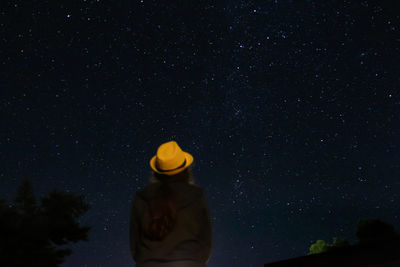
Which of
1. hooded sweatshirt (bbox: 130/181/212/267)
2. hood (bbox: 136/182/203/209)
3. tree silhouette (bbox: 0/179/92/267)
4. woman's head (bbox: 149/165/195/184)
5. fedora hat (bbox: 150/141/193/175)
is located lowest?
hooded sweatshirt (bbox: 130/181/212/267)

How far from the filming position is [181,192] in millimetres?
2219

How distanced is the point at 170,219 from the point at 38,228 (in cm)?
1136

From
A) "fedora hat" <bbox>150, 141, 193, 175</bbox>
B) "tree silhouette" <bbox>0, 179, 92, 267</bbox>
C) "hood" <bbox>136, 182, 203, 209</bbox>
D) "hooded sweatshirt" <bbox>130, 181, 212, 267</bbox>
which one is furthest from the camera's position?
"tree silhouette" <bbox>0, 179, 92, 267</bbox>

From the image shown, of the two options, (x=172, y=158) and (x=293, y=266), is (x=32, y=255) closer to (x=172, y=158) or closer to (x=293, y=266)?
(x=293, y=266)

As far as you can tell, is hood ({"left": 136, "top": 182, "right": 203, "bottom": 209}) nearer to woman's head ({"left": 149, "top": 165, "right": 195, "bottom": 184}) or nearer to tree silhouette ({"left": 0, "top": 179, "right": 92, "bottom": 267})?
woman's head ({"left": 149, "top": 165, "right": 195, "bottom": 184})

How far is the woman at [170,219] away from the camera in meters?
2.08

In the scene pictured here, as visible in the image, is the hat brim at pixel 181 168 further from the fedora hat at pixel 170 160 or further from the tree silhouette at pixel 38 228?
the tree silhouette at pixel 38 228

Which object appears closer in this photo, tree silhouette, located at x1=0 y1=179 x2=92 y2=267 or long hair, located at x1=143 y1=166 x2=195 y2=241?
long hair, located at x1=143 y1=166 x2=195 y2=241

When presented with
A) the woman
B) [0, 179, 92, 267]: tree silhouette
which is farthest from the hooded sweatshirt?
[0, 179, 92, 267]: tree silhouette

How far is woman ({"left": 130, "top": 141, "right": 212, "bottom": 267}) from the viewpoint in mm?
2078

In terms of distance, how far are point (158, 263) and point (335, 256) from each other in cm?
962

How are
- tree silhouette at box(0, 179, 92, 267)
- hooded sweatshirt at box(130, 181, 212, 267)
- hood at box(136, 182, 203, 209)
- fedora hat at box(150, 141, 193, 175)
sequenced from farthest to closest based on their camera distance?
tree silhouette at box(0, 179, 92, 267)
fedora hat at box(150, 141, 193, 175)
hood at box(136, 182, 203, 209)
hooded sweatshirt at box(130, 181, 212, 267)

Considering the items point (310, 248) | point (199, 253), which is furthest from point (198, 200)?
point (310, 248)

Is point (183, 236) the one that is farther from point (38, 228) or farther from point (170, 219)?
point (38, 228)
